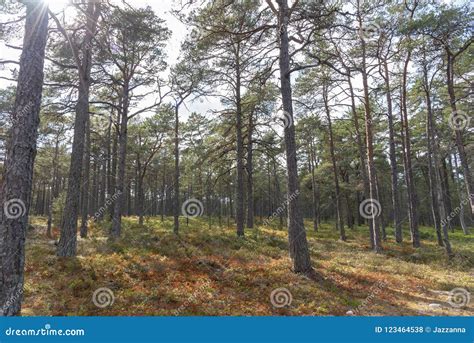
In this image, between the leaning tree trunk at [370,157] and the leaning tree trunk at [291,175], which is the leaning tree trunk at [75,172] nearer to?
the leaning tree trunk at [291,175]

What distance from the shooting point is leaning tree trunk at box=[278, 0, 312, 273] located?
9109mm

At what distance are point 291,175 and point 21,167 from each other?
A: 7181mm

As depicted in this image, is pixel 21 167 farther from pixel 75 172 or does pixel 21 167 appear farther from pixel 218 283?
pixel 218 283

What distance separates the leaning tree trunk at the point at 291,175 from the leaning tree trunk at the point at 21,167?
684 centimetres

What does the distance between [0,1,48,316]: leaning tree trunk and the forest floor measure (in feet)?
4.52

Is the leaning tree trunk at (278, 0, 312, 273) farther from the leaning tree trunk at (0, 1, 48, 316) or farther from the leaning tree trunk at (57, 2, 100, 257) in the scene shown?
the leaning tree trunk at (0, 1, 48, 316)

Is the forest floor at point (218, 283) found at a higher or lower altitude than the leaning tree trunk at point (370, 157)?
lower

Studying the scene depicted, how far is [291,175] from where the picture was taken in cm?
946

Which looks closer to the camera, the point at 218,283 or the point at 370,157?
the point at 218,283

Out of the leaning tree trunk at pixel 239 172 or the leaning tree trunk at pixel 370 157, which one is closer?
the leaning tree trunk at pixel 370 157

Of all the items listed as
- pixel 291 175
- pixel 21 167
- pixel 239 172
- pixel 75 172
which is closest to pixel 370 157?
pixel 239 172

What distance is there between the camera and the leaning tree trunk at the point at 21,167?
480 centimetres

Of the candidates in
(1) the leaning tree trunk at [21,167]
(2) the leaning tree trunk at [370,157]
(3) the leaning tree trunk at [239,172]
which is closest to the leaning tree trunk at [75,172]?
(1) the leaning tree trunk at [21,167]

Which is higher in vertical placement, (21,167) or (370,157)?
(370,157)
